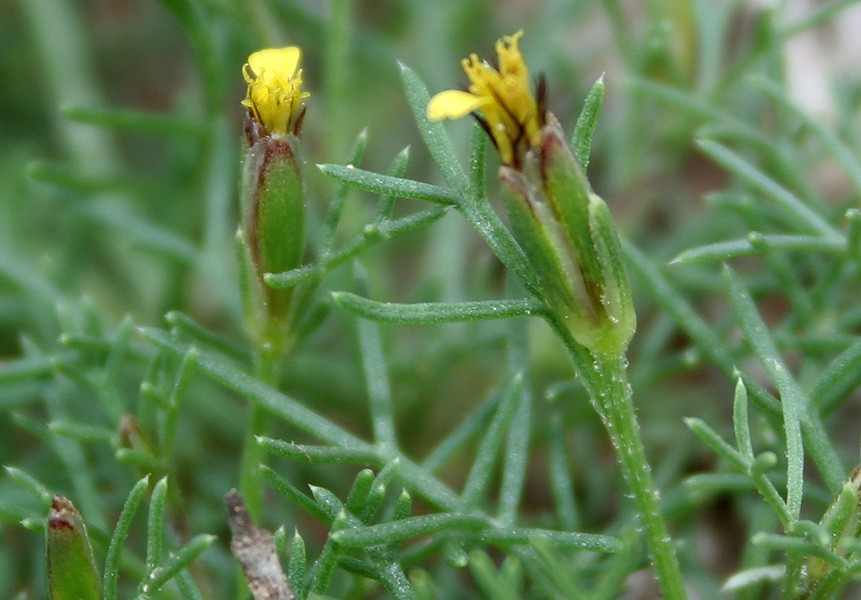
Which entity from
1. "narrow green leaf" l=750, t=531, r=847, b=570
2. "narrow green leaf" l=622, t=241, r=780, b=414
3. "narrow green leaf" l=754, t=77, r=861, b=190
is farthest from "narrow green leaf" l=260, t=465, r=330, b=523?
"narrow green leaf" l=754, t=77, r=861, b=190

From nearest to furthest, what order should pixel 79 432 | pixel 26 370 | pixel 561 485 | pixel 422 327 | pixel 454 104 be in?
pixel 454 104
pixel 79 432
pixel 561 485
pixel 26 370
pixel 422 327

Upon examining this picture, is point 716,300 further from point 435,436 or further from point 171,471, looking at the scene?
point 171,471

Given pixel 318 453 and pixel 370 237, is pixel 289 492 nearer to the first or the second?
pixel 318 453

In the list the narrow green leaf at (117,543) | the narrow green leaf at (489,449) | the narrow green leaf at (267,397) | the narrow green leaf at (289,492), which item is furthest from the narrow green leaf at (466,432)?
the narrow green leaf at (117,543)

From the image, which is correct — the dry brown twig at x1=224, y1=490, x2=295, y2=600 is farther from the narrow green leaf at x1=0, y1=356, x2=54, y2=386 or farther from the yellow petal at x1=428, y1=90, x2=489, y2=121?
the narrow green leaf at x1=0, y1=356, x2=54, y2=386

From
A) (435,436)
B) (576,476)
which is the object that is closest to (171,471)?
(435,436)

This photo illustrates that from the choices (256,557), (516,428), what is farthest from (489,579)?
(516,428)

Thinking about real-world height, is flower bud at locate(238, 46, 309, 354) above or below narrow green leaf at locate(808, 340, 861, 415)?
above

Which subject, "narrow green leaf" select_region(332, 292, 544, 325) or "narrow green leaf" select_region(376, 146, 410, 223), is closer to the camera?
"narrow green leaf" select_region(332, 292, 544, 325)
